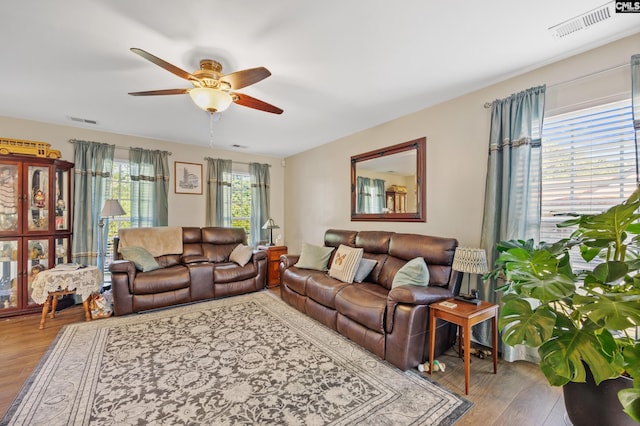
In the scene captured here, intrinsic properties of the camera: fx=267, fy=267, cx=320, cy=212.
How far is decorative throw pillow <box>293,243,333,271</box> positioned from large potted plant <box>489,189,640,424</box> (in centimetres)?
243

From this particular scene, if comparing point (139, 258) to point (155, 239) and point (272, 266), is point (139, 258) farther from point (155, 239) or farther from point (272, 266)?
point (272, 266)

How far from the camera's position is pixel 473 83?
8.69 ft

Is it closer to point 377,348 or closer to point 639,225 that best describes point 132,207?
point 377,348

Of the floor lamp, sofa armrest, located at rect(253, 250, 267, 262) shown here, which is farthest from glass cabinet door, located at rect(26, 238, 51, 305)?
sofa armrest, located at rect(253, 250, 267, 262)

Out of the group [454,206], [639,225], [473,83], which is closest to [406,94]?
[473,83]

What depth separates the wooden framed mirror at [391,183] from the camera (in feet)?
10.9

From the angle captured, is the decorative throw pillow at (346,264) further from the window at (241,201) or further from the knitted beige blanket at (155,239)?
the window at (241,201)

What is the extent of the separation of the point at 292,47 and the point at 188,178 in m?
3.56

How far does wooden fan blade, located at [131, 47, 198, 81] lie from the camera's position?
167 centimetres

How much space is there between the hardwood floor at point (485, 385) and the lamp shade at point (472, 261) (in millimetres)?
822

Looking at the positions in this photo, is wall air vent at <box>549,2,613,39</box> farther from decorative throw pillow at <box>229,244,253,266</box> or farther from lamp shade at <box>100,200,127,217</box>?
lamp shade at <box>100,200,127,217</box>

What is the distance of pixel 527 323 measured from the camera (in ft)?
4.24

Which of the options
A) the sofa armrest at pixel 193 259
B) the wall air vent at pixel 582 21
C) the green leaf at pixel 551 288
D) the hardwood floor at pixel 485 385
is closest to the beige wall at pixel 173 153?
the sofa armrest at pixel 193 259

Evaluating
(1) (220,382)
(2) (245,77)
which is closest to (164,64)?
(2) (245,77)
